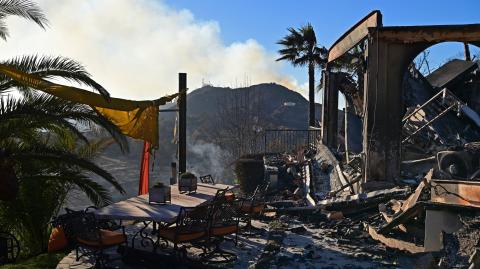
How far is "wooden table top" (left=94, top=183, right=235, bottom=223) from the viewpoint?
256 inches

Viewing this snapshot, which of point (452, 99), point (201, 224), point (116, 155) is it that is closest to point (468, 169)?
point (452, 99)

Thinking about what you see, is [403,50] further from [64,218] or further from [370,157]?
[64,218]

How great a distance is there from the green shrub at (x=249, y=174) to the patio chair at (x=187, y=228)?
10.0 metres

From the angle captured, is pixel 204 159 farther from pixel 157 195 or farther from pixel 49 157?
pixel 157 195

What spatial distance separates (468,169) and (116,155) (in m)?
47.4

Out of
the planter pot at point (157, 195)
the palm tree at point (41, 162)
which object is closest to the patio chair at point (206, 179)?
the palm tree at point (41, 162)

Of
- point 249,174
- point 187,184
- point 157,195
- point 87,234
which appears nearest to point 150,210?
point 157,195

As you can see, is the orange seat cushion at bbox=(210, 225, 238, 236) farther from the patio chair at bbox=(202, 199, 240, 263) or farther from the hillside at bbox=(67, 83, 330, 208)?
the hillside at bbox=(67, 83, 330, 208)

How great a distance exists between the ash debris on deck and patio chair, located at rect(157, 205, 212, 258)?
1.23m

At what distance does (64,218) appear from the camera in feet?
22.0

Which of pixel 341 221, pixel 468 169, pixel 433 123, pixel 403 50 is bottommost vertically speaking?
pixel 341 221

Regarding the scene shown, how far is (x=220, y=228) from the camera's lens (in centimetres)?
728

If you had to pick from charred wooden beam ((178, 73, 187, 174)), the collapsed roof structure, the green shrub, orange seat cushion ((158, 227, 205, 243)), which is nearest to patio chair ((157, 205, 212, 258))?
orange seat cushion ((158, 227, 205, 243))

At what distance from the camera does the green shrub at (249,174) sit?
17.3 m
